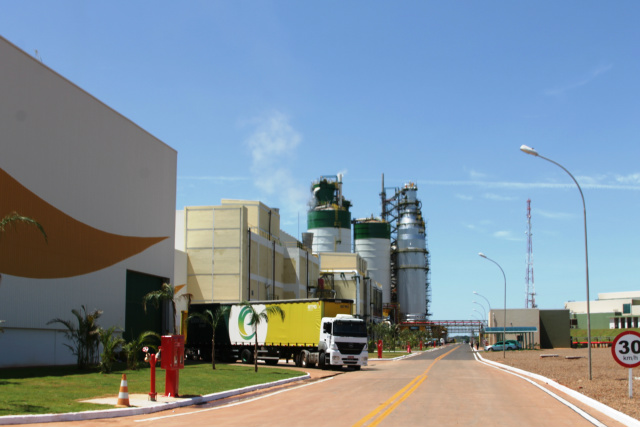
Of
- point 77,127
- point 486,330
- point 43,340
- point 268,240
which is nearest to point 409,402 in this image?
point 43,340

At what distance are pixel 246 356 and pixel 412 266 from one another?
11368 cm

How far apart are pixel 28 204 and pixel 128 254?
34.6ft

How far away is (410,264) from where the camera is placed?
153 m

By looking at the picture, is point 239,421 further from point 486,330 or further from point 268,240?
point 486,330

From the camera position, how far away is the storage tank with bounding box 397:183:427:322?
6038 inches

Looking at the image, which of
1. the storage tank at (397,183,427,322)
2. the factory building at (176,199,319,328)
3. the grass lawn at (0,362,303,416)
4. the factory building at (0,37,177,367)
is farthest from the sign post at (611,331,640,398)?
the storage tank at (397,183,427,322)

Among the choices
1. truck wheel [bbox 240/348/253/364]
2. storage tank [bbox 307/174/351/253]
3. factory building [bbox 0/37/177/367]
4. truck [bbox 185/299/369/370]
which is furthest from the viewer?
storage tank [bbox 307/174/351/253]

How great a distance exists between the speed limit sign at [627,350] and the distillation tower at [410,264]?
13319 cm

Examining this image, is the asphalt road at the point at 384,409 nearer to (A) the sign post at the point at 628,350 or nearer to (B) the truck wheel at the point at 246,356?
(A) the sign post at the point at 628,350

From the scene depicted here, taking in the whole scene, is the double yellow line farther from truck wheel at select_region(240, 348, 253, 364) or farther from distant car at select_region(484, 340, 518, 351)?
distant car at select_region(484, 340, 518, 351)

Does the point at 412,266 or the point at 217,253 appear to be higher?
the point at 412,266

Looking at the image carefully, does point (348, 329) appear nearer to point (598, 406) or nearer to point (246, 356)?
point (246, 356)

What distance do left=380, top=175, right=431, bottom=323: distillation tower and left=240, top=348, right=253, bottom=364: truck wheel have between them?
11059cm

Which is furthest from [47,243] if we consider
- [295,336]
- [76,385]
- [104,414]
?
[104,414]
